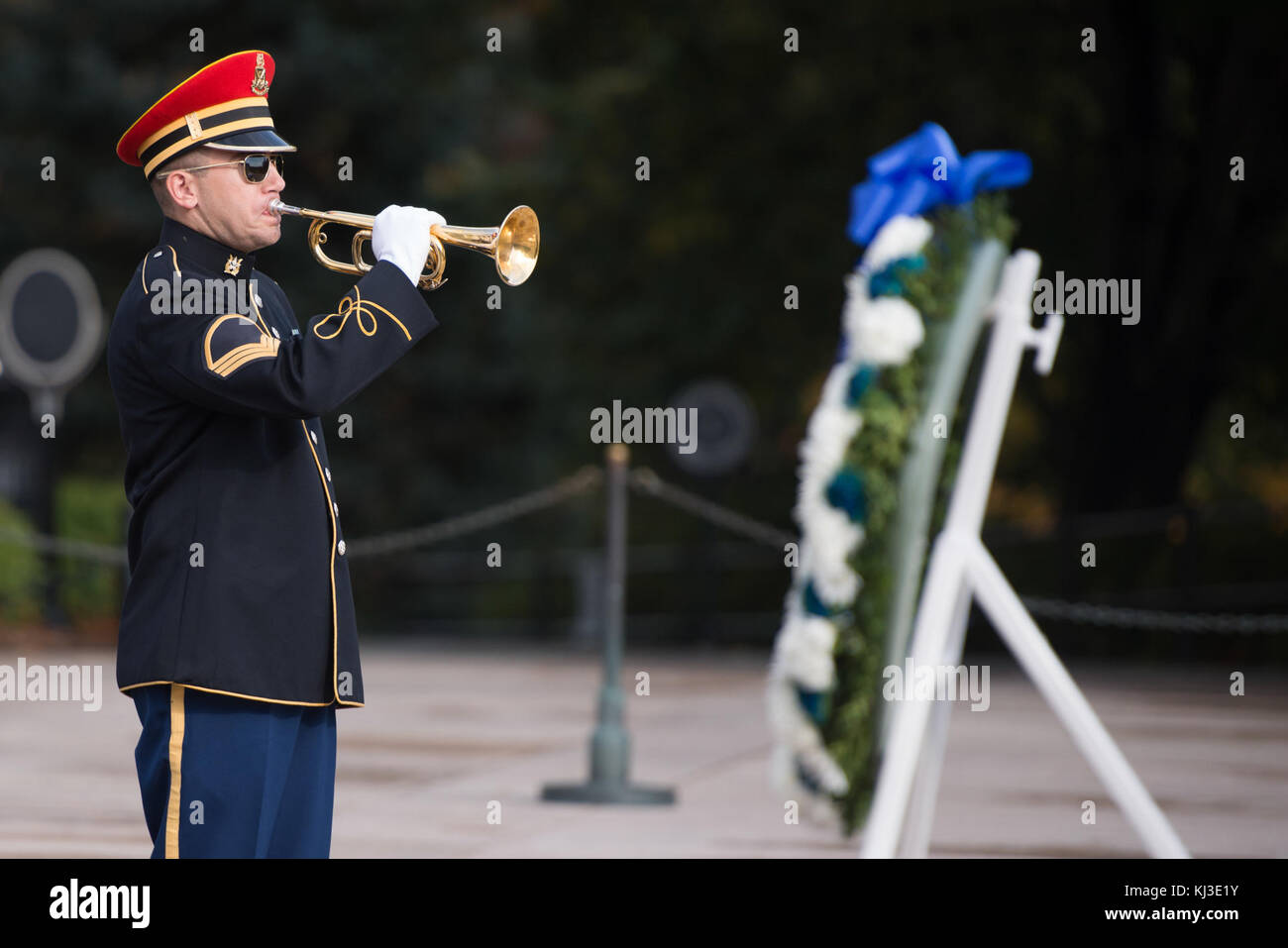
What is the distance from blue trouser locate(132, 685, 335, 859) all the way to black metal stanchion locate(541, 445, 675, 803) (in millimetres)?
4534

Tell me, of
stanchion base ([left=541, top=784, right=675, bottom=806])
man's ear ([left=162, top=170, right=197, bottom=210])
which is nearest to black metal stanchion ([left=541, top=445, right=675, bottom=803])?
stanchion base ([left=541, top=784, right=675, bottom=806])

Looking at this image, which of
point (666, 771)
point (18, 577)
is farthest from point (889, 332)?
point (18, 577)

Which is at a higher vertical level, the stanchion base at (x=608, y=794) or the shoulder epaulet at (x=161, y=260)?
the shoulder epaulet at (x=161, y=260)

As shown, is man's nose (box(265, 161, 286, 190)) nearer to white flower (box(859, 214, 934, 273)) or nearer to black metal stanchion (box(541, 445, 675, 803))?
white flower (box(859, 214, 934, 273))

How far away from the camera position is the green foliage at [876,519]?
5266 millimetres

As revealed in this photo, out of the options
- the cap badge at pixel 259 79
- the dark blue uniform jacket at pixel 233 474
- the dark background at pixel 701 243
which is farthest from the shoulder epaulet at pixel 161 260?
the dark background at pixel 701 243

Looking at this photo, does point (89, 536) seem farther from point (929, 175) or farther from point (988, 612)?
point (988, 612)

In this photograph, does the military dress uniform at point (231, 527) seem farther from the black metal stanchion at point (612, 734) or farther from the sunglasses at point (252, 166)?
the black metal stanchion at point (612, 734)

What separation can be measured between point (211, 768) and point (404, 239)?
1135 millimetres

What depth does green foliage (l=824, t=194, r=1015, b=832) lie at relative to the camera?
17.3ft

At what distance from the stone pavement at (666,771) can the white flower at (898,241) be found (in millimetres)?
2539

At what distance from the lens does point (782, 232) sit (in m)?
19.0
